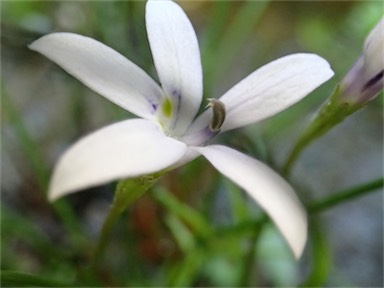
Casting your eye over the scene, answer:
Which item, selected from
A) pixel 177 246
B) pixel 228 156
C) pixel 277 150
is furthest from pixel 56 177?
pixel 277 150

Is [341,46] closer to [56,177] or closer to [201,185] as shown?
[201,185]

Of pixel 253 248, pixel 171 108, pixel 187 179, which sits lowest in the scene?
pixel 187 179

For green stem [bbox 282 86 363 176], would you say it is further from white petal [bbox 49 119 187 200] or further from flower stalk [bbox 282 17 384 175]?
white petal [bbox 49 119 187 200]

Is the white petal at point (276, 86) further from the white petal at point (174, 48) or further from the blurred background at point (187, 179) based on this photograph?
the blurred background at point (187, 179)

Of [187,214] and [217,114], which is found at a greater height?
[217,114]

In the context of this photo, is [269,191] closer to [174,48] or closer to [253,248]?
[174,48]

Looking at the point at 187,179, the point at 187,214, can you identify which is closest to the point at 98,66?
the point at 187,214
